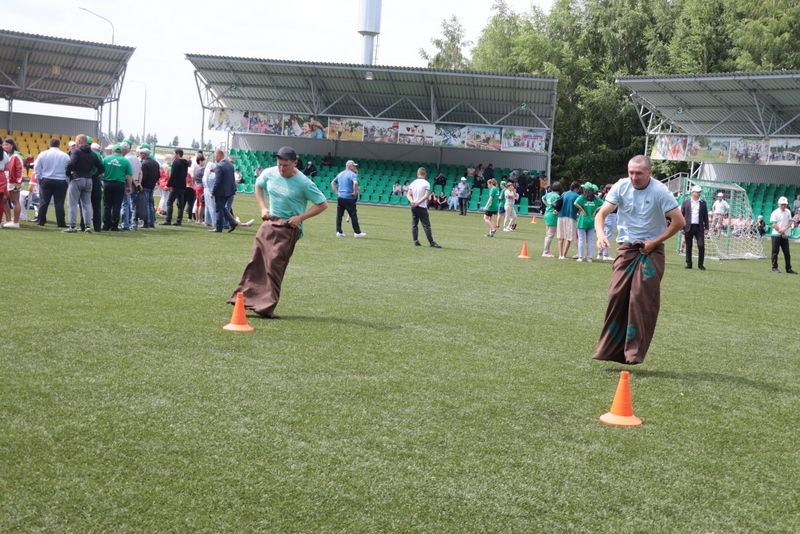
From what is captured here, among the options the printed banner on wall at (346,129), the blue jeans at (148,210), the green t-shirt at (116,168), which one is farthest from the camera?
the printed banner on wall at (346,129)

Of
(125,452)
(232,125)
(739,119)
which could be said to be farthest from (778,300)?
(232,125)

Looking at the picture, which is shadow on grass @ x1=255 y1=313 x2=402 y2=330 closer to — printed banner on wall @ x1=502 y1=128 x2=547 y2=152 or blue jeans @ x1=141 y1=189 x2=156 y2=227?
blue jeans @ x1=141 y1=189 x2=156 y2=227

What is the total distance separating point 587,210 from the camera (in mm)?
18781

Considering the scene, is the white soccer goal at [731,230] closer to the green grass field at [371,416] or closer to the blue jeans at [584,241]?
the blue jeans at [584,241]

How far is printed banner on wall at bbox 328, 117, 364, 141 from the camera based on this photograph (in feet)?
154

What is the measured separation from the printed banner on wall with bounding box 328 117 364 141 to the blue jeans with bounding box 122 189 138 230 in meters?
27.7

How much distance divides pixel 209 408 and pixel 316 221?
70.1ft

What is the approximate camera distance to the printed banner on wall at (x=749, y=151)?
1530 inches

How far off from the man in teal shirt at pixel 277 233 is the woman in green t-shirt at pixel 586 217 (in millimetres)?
10495

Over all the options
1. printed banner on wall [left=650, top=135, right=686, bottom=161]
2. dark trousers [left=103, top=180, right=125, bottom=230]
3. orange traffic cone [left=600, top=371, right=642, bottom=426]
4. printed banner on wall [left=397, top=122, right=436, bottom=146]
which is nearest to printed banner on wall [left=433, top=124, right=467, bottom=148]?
printed banner on wall [left=397, top=122, right=436, bottom=146]

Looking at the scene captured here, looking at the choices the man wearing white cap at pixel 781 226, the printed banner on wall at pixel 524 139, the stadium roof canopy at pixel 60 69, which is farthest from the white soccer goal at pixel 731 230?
the stadium roof canopy at pixel 60 69

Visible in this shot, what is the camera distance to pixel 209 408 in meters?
5.64

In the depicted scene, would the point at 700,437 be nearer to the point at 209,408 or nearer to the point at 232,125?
the point at 209,408

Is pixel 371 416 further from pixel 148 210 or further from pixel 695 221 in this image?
pixel 695 221
